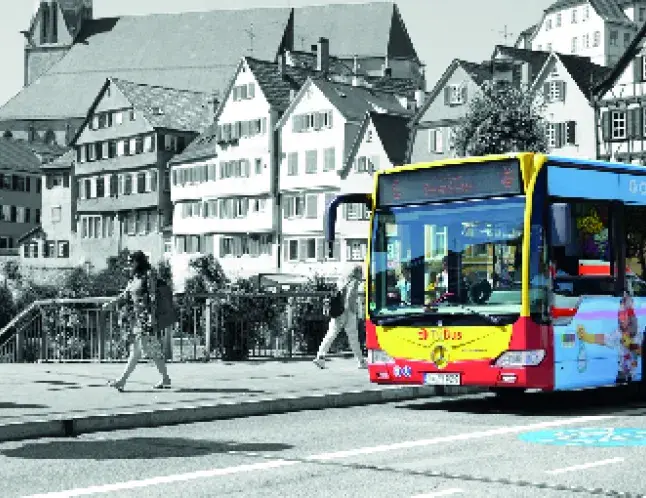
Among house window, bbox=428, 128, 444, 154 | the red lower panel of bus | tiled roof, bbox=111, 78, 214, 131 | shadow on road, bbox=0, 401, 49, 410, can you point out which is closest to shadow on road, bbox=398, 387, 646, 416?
the red lower panel of bus

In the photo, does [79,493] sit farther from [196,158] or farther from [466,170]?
[196,158]

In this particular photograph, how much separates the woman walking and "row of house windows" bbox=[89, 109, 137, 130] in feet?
298

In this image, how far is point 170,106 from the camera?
365 feet

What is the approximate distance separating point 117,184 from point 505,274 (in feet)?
313

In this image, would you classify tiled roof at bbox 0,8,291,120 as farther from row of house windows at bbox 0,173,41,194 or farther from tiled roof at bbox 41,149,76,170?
tiled roof at bbox 41,149,76,170

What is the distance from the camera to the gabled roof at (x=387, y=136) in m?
85.4

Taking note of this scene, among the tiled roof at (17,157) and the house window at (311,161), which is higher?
the tiled roof at (17,157)

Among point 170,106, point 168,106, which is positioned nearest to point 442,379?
point 168,106

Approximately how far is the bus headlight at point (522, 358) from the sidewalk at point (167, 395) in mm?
2601

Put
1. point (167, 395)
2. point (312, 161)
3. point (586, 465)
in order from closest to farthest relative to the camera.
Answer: point (586, 465)
point (167, 395)
point (312, 161)

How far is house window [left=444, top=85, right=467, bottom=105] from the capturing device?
81.3m

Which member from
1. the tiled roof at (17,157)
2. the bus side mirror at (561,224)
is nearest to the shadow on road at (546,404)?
the bus side mirror at (561,224)

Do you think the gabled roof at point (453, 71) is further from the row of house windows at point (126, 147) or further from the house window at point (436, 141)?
the row of house windows at point (126, 147)

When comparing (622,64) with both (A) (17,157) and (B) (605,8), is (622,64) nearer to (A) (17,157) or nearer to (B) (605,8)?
(B) (605,8)
